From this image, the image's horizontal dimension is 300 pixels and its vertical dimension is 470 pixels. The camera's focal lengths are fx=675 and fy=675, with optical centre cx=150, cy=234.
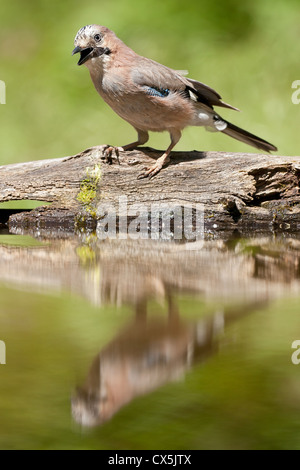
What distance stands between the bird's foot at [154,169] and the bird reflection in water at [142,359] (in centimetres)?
221

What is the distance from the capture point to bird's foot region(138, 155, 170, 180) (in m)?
4.09

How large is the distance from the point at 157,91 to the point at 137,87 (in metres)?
0.13

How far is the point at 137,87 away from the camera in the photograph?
3.98m

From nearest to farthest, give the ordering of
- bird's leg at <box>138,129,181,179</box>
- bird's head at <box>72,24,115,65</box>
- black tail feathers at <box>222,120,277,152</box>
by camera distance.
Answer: bird's head at <box>72,24,115,65</box> < bird's leg at <box>138,129,181,179</box> < black tail feathers at <box>222,120,277,152</box>

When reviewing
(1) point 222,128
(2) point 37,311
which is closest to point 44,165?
(1) point 222,128

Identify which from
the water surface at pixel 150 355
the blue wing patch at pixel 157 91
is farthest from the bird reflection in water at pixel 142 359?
the blue wing patch at pixel 157 91

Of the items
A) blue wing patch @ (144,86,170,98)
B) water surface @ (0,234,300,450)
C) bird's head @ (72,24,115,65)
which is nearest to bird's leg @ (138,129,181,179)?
blue wing patch @ (144,86,170,98)

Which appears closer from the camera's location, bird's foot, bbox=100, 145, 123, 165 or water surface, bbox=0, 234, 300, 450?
water surface, bbox=0, 234, 300, 450

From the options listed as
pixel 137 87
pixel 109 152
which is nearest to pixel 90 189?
pixel 109 152

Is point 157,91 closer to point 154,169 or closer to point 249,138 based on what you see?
point 154,169

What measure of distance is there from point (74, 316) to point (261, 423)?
2.79 ft

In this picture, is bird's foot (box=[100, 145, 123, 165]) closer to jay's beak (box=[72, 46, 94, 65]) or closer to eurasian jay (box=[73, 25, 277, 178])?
eurasian jay (box=[73, 25, 277, 178])

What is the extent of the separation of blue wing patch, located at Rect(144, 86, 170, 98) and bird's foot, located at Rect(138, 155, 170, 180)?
1.22 ft
